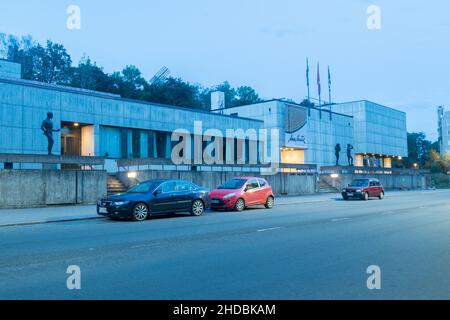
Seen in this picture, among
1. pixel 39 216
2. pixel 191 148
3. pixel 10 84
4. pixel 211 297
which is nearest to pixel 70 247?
pixel 211 297

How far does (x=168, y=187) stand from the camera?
18.0 meters

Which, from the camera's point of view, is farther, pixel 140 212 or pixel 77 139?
pixel 77 139

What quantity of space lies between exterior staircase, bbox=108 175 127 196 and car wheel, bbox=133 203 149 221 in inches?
408

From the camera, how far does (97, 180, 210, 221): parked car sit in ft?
53.8

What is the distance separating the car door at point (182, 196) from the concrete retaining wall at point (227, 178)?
8985 millimetres

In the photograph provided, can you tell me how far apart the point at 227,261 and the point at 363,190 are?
24.4 metres

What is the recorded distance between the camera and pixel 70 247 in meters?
10.1

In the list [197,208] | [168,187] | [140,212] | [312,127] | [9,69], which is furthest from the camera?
[312,127]

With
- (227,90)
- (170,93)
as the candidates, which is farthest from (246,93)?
(170,93)

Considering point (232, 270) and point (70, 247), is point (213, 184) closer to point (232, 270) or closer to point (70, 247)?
point (70, 247)

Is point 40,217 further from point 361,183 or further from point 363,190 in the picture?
point 361,183

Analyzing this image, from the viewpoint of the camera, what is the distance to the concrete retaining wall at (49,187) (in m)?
20.8

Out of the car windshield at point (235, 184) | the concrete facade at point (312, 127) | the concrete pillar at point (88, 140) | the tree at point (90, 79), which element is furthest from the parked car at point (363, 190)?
the tree at point (90, 79)
